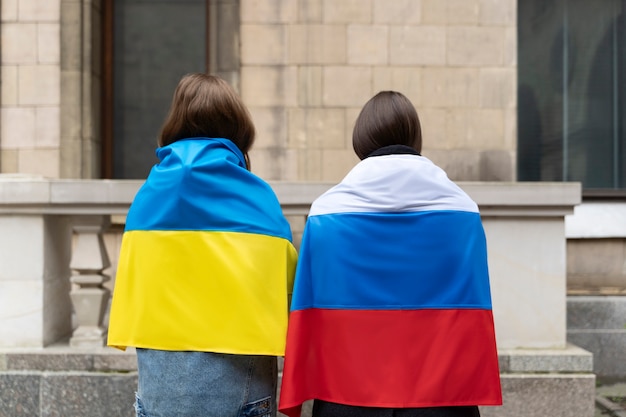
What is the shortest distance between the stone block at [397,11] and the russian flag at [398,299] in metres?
5.34

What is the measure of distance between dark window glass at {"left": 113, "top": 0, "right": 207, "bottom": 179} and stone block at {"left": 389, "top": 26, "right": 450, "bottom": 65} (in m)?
2.41

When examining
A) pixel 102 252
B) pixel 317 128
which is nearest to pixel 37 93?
pixel 317 128

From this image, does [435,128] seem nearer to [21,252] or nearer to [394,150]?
[21,252]

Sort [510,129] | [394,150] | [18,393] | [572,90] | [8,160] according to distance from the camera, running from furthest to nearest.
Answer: [572,90]
[8,160]
[510,129]
[18,393]
[394,150]

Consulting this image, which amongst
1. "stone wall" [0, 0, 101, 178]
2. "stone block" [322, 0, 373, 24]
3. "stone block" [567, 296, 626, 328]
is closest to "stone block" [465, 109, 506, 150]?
"stone block" [322, 0, 373, 24]

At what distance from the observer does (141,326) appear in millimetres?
2740

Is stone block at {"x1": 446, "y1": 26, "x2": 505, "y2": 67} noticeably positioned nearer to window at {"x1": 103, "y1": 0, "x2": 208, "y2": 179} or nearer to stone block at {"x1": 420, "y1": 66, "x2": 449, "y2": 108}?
stone block at {"x1": 420, "y1": 66, "x2": 449, "y2": 108}

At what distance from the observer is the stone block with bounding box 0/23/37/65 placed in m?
8.00

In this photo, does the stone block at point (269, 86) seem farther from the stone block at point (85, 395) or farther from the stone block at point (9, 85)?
the stone block at point (85, 395)

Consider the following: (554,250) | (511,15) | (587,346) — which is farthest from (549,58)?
(554,250)

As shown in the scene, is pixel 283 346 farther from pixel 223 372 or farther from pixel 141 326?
pixel 141 326

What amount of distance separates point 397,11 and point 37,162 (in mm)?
4121

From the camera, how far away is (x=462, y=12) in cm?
784

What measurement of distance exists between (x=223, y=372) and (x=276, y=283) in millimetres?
372
